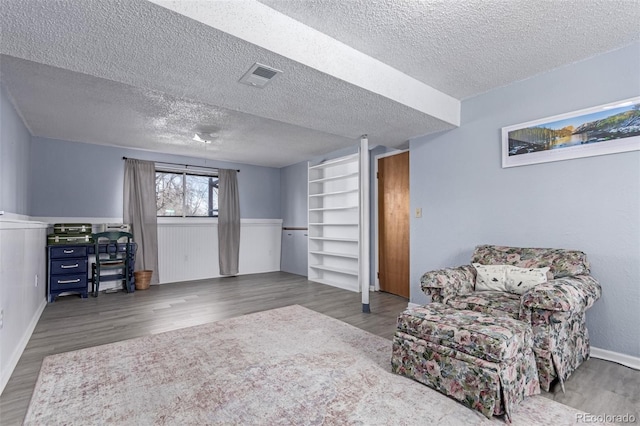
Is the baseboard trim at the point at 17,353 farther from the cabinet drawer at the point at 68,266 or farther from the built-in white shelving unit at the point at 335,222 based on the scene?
the built-in white shelving unit at the point at 335,222

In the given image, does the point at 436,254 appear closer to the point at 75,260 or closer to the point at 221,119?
the point at 221,119

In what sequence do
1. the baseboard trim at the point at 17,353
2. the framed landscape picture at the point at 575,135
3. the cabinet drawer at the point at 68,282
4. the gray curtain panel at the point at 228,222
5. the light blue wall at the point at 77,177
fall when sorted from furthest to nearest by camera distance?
1. the gray curtain panel at the point at 228,222
2. the light blue wall at the point at 77,177
3. the cabinet drawer at the point at 68,282
4. the framed landscape picture at the point at 575,135
5. the baseboard trim at the point at 17,353

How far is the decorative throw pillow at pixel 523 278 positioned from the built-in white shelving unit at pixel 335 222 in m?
2.58

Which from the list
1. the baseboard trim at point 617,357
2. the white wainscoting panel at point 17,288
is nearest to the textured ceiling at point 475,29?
the baseboard trim at point 617,357

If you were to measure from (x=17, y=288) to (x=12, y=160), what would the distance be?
159 cm

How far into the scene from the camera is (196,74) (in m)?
2.25

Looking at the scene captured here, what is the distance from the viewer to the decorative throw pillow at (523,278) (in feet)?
7.67

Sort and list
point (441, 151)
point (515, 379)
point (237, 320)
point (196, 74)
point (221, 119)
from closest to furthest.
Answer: point (515, 379), point (196, 74), point (237, 320), point (441, 151), point (221, 119)

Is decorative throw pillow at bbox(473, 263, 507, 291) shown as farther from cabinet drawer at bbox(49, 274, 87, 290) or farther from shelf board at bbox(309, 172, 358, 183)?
cabinet drawer at bbox(49, 274, 87, 290)

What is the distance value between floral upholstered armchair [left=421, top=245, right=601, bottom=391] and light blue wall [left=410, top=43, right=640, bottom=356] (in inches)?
8.9

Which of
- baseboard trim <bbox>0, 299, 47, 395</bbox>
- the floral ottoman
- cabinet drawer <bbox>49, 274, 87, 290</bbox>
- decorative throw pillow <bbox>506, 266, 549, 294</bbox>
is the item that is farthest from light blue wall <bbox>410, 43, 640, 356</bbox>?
cabinet drawer <bbox>49, 274, 87, 290</bbox>

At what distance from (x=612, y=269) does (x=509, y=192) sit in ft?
3.22

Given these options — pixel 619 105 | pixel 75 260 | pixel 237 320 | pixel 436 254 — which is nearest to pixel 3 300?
pixel 237 320

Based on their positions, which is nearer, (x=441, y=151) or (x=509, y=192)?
(x=509, y=192)
